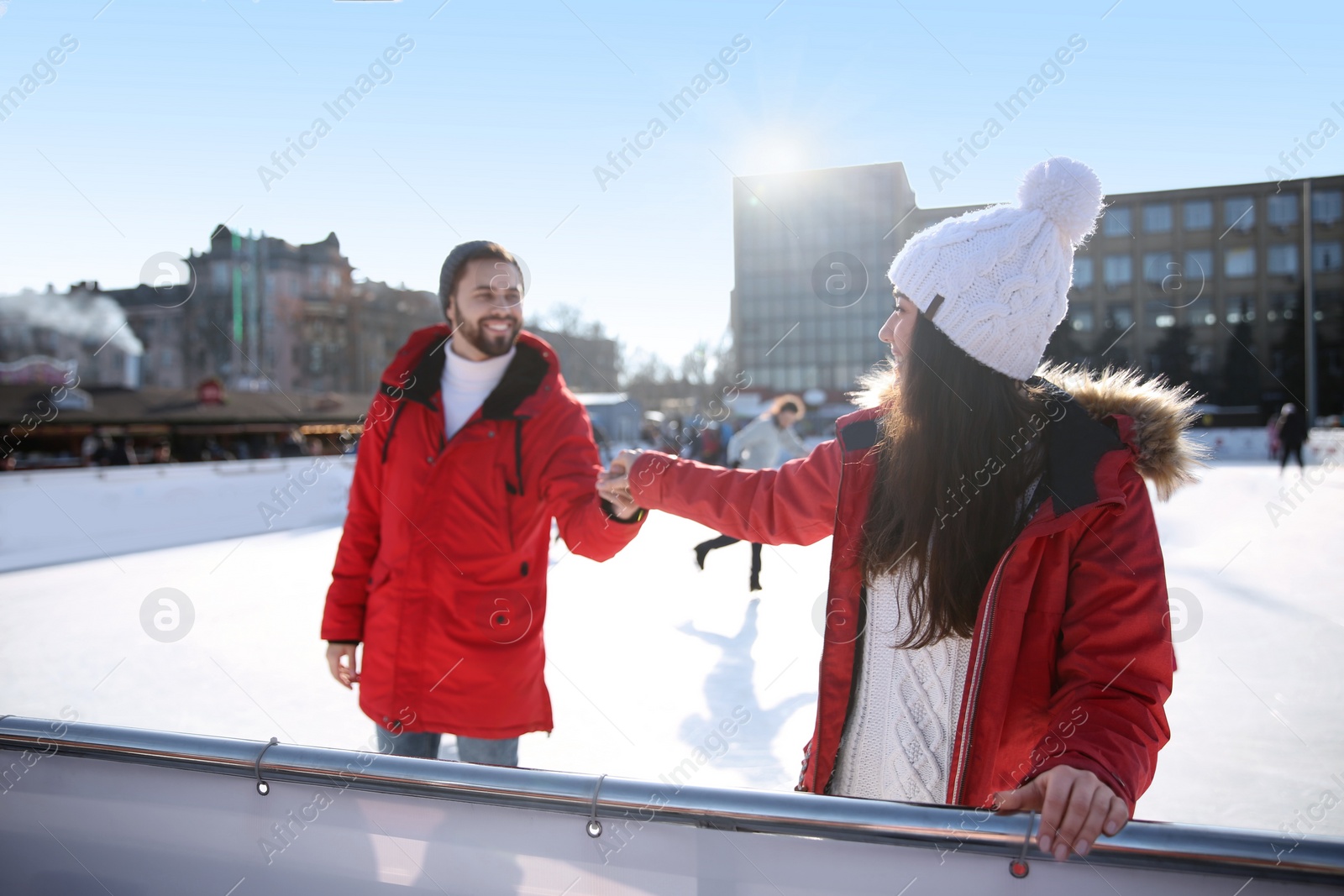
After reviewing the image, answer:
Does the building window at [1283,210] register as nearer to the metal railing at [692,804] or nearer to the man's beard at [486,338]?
the man's beard at [486,338]

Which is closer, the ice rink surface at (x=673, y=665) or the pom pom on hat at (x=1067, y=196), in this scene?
the pom pom on hat at (x=1067, y=196)

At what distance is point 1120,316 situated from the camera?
144 ft

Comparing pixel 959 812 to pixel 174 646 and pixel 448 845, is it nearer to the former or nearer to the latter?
pixel 448 845

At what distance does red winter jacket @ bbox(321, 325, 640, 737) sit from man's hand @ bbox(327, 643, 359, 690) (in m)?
0.04

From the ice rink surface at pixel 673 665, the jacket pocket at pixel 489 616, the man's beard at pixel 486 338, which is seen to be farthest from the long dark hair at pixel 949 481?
the ice rink surface at pixel 673 665

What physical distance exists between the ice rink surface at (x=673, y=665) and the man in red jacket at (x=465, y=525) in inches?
51.6

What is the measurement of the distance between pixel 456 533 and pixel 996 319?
3.98 feet

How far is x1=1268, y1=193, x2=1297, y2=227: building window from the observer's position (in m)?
42.2

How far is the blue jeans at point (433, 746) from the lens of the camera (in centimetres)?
183

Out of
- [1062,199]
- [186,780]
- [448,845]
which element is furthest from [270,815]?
[1062,199]

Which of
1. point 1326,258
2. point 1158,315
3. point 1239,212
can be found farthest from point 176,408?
point 1326,258

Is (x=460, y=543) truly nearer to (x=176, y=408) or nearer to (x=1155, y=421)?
(x=1155, y=421)

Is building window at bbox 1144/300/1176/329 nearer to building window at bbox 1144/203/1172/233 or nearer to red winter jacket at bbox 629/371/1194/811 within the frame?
building window at bbox 1144/203/1172/233

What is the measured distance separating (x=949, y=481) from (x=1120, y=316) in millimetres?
49075
